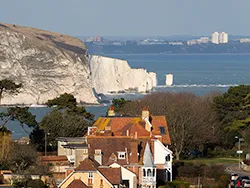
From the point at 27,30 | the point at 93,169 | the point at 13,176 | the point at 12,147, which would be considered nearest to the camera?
the point at 93,169

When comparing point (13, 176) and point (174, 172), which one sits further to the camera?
point (174, 172)

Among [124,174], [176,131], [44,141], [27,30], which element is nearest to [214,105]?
[176,131]

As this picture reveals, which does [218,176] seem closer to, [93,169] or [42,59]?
[93,169]

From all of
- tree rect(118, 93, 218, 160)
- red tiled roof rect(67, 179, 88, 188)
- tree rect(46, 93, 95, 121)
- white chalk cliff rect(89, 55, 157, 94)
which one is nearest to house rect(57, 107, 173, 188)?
red tiled roof rect(67, 179, 88, 188)

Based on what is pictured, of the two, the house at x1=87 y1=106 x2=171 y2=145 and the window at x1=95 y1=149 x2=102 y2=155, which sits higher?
the house at x1=87 y1=106 x2=171 y2=145

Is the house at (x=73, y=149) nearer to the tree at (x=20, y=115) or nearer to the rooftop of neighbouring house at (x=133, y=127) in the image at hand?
the rooftop of neighbouring house at (x=133, y=127)

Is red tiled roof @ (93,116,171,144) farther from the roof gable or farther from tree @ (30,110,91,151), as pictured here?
tree @ (30,110,91,151)

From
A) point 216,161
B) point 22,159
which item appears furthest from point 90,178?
point 216,161
